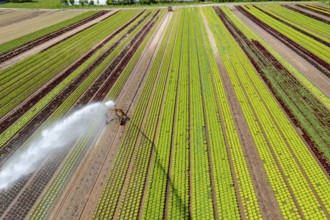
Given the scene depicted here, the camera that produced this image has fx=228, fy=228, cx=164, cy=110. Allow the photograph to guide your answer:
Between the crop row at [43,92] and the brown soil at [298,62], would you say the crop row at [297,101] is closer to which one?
the brown soil at [298,62]

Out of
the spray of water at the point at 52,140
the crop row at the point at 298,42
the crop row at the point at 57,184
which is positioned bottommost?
the crop row at the point at 57,184

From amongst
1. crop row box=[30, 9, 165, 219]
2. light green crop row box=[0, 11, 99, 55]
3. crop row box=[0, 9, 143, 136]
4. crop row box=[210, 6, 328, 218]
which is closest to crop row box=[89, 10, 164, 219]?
crop row box=[30, 9, 165, 219]

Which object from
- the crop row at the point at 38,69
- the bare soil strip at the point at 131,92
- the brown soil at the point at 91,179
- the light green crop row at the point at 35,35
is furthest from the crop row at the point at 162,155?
the light green crop row at the point at 35,35

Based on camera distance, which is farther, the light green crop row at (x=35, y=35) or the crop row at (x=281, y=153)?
the light green crop row at (x=35, y=35)

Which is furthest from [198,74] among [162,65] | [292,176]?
[292,176]

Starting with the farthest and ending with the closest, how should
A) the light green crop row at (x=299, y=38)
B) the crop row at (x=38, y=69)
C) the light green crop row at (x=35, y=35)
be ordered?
the light green crop row at (x=35, y=35)
the light green crop row at (x=299, y=38)
the crop row at (x=38, y=69)

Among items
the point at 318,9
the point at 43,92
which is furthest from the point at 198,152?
the point at 318,9

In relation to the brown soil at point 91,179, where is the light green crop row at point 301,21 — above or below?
above
